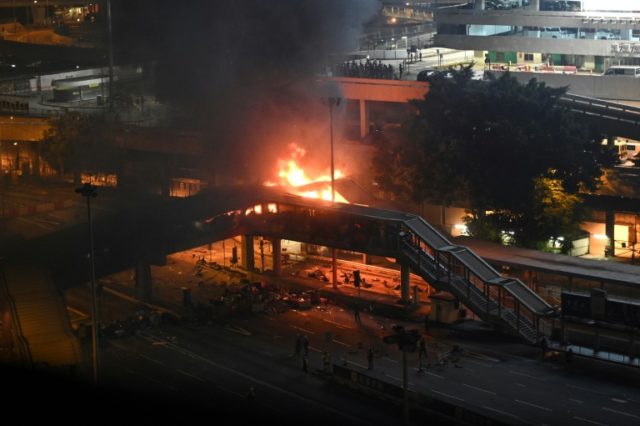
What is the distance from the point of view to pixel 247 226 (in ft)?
173

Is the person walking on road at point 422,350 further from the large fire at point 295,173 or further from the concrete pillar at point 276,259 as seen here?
the large fire at point 295,173

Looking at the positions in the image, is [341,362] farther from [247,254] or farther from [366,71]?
[366,71]

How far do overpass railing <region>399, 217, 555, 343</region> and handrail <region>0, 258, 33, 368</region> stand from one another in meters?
15.1

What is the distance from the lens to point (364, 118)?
68750 mm

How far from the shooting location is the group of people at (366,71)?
69625 millimetres

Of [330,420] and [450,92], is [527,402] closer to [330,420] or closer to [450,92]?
[330,420]

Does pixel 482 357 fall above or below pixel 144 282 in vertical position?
below

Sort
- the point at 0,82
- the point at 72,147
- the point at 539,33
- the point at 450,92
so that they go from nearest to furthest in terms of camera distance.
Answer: the point at 450,92
the point at 72,147
the point at 539,33
the point at 0,82

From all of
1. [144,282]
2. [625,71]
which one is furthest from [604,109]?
[144,282]

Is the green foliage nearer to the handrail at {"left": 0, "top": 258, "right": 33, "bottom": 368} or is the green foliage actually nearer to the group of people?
the group of people

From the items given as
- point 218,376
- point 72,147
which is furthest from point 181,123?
point 218,376

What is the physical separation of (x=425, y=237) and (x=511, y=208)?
8758mm

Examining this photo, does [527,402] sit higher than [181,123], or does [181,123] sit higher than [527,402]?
[181,123]

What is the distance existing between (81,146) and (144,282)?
81.8 ft
